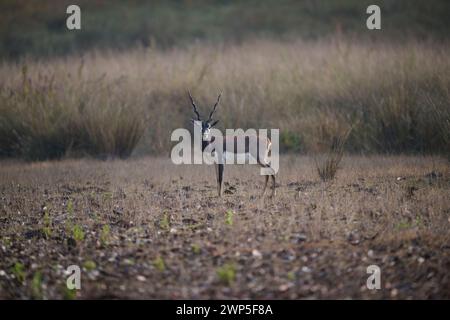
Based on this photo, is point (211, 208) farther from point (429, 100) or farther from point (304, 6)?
point (304, 6)

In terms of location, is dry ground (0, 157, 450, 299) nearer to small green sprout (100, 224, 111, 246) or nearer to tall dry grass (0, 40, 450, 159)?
small green sprout (100, 224, 111, 246)

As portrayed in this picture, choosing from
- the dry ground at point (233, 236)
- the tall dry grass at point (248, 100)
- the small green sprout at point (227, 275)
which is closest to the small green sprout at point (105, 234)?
the dry ground at point (233, 236)

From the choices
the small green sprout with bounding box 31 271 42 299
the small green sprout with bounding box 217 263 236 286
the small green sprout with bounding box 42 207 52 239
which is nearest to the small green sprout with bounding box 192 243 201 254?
the small green sprout with bounding box 217 263 236 286

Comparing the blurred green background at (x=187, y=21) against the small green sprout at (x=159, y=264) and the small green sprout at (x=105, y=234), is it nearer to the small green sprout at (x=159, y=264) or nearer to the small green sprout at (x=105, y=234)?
the small green sprout at (x=105, y=234)

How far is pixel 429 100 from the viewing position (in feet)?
48.5

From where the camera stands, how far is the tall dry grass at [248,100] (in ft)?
52.6

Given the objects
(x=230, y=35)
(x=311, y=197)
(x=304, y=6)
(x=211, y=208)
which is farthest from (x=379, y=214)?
(x=304, y=6)

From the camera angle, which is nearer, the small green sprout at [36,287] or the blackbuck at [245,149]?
the small green sprout at [36,287]

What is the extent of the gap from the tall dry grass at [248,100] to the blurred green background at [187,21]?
20.1 ft

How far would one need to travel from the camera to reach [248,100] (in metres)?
18.4

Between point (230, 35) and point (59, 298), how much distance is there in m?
21.3

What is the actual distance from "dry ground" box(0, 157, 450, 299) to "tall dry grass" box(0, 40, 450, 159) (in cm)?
242

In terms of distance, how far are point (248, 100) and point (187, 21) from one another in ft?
47.0
